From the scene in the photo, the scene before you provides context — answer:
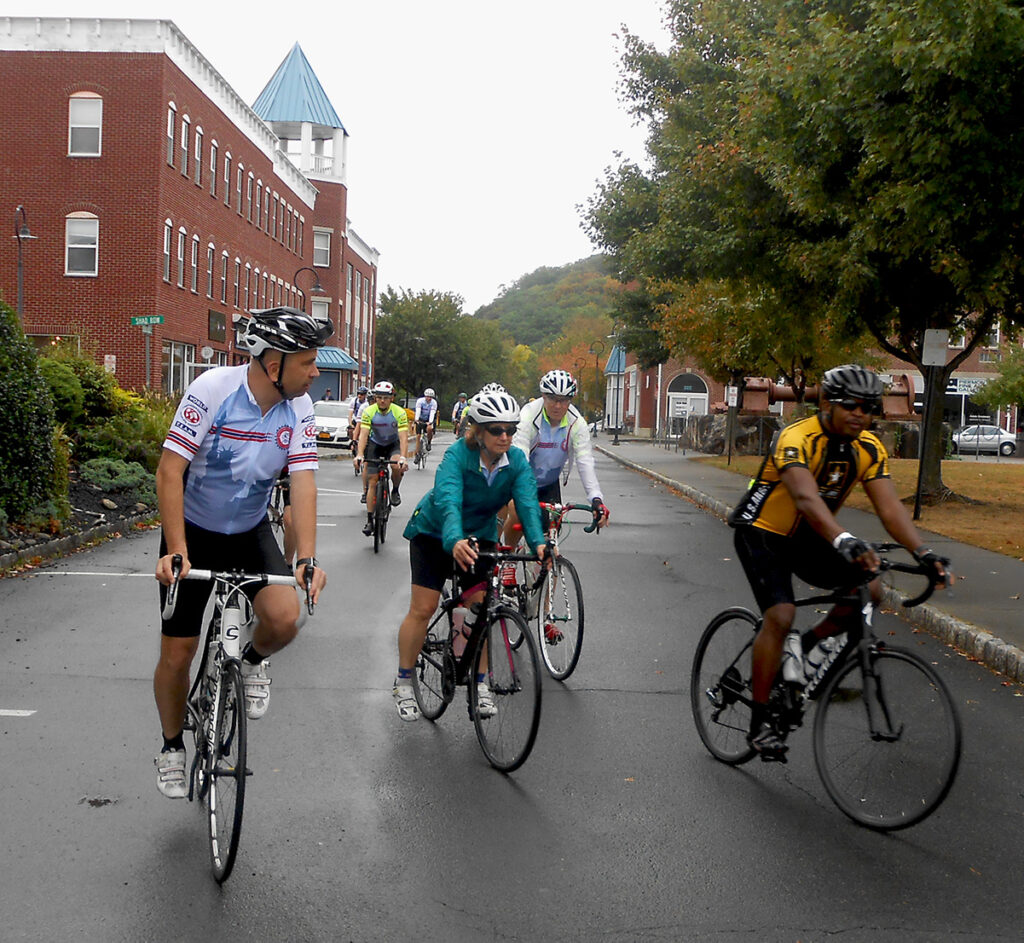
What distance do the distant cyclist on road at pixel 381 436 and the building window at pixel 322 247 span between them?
59247 mm

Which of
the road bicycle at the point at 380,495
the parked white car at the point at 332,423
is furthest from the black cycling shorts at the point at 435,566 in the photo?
the parked white car at the point at 332,423

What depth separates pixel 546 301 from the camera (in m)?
163

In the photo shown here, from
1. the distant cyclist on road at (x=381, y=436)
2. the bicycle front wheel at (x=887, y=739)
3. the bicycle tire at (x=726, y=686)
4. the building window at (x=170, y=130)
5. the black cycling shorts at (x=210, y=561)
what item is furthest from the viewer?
the building window at (x=170, y=130)

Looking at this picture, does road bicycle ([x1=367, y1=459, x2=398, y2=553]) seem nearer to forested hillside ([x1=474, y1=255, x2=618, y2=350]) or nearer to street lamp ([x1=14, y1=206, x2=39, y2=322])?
street lamp ([x1=14, y1=206, x2=39, y2=322])

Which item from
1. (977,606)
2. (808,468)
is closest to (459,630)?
(808,468)

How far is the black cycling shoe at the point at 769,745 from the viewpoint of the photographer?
545cm

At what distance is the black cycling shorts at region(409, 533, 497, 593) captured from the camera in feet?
19.8

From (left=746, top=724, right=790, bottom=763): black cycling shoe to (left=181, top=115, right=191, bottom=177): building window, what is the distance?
3894 centimetres

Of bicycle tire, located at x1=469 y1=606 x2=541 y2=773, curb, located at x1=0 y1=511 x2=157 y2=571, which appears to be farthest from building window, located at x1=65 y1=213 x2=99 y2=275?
bicycle tire, located at x1=469 y1=606 x2=541 y2=773

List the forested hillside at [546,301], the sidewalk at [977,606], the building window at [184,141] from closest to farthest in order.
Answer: the sidewalk at [977,606], the building window at [184,141], the forested hillside at [546,301]

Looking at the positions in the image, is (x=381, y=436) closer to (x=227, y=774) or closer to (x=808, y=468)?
(x=808, y=468)

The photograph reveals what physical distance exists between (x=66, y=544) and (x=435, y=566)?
27.7 feet

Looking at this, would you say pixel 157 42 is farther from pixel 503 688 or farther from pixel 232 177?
pixel 503 688

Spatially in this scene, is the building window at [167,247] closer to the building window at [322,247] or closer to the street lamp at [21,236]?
the street lamp at [21,236]
